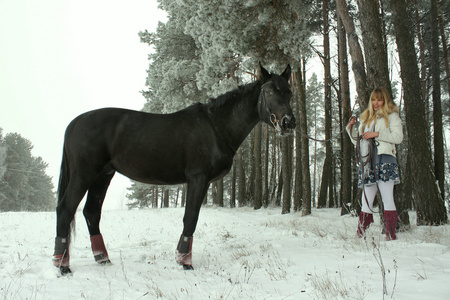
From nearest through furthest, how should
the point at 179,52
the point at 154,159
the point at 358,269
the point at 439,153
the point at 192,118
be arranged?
the point at 358,269
the point at 154,159
the point at 192,118
the point at 439,153
the point at 179,52

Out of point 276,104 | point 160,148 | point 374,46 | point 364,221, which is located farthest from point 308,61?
point 160,148

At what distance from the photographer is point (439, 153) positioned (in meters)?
8.89

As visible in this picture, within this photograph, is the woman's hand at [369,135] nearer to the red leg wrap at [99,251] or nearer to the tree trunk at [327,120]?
the red leg wrap at [99,251]

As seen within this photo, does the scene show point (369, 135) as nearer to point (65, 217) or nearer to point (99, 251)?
point (99, 251)

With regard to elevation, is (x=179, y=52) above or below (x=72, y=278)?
above

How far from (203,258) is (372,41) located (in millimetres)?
5328

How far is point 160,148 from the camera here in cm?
409

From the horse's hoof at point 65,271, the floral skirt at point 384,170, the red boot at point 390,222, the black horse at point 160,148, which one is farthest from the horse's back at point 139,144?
the red boot at point 390,222

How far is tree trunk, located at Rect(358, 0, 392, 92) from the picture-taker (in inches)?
230

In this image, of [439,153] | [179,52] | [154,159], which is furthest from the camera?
[179,52]

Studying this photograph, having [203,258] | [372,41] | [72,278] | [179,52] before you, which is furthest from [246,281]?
[179,52]

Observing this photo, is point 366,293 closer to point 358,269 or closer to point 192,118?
point 358,269

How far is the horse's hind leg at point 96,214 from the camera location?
13.5 feet

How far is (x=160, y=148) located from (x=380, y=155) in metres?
3.37
